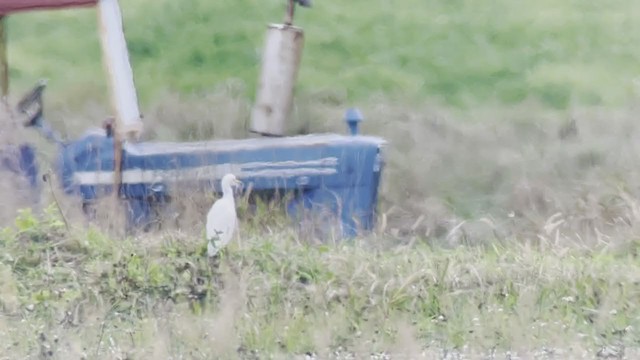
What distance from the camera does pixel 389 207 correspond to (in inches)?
421

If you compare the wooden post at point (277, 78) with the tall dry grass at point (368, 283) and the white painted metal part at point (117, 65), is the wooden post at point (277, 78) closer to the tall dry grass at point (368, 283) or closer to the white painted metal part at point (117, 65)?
the tall dry grass at point (368, 283)

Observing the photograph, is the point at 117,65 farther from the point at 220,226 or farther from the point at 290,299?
the point at 290,299

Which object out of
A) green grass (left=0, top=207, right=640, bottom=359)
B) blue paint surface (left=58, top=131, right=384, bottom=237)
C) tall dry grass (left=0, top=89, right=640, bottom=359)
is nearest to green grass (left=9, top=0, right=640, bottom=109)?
tall dry grass (left=0, top=89, right=640, bottom=359)

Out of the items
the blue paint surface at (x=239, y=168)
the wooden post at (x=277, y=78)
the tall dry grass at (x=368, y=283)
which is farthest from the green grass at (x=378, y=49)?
the blue paint surface at (x=239, y=168)

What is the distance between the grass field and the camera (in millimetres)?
6637

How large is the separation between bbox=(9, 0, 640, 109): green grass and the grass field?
26 millimetres

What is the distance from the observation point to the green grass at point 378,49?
1255cm

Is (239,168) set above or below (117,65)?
below

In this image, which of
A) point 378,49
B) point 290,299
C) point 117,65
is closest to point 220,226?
point 290,299

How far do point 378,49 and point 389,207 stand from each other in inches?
116

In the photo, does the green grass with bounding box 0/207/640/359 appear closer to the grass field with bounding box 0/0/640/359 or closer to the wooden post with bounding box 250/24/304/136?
the grass field with bounding box 0/0/640/359

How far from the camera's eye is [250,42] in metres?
13.1

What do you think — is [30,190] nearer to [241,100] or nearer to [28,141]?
[28,141]

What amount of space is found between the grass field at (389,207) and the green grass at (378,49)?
1.0 inches
